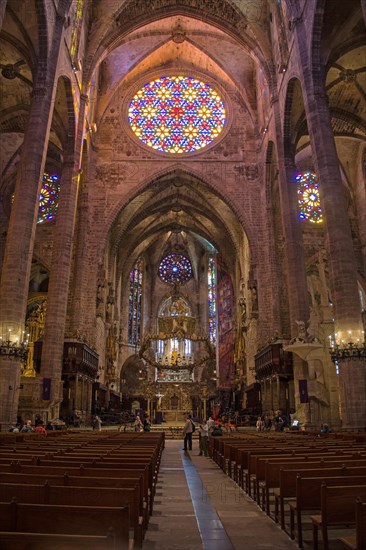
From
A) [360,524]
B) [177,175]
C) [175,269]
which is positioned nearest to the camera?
[360,524]

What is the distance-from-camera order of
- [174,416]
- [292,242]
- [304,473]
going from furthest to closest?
[174,416] < [292,242] < [304,473]

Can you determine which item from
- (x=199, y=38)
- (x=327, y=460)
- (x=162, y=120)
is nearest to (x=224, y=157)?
(x=162, y=120)

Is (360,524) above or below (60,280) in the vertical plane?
below

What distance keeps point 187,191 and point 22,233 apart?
2088 cm

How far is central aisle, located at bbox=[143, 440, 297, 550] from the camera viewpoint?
370 cm

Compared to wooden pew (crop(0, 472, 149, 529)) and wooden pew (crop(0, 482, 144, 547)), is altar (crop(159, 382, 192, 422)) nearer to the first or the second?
wooden pew (crop(0, 472, 149, 529))

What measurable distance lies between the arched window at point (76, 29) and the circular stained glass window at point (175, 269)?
2814cm

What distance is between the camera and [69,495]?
105 inches

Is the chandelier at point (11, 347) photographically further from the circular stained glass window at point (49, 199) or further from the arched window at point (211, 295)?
the arched window at point (211, 295)

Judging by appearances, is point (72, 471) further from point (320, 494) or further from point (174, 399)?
point (174, 399)

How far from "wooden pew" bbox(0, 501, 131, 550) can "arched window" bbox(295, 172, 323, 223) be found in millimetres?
28903

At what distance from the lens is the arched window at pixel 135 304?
42031mm

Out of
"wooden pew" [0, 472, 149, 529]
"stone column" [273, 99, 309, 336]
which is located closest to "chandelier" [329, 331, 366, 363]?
"stone column" [273, 99, 309, 336]

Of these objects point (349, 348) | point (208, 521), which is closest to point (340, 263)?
point (349, 348)
